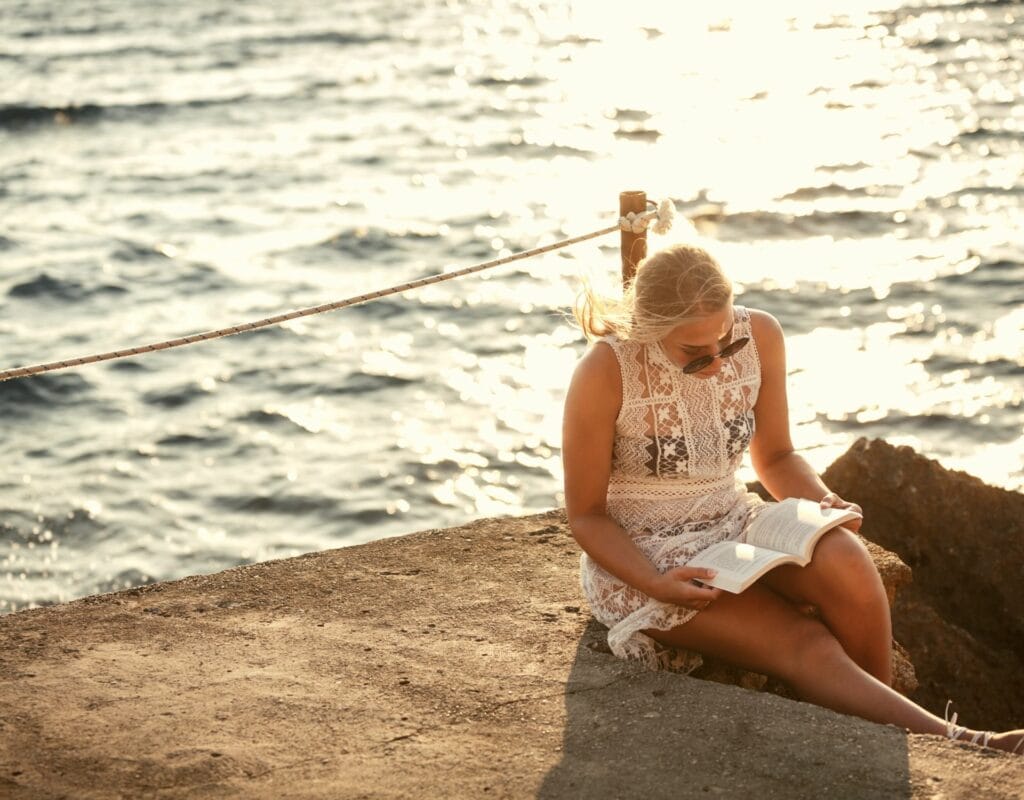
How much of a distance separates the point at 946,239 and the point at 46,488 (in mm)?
8372

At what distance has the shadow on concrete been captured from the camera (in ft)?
11.1

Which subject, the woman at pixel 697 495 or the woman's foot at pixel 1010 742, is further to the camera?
→ the woman at pixel 697 495

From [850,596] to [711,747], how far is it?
1.96ft

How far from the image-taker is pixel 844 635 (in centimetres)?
392

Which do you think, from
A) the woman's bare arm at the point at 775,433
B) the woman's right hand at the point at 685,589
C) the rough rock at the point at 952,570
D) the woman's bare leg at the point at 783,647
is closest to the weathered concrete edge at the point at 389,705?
the woman's bare leg at the point at 783,647

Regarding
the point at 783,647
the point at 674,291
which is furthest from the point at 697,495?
the point at 674,291

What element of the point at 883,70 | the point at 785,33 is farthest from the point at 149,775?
the point at 785,33

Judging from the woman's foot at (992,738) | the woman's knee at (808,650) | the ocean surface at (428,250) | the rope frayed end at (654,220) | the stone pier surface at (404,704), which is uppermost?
the rope frayed end at (654,220)

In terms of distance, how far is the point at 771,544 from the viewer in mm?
3957

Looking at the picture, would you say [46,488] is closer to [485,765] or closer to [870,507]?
[870,507]

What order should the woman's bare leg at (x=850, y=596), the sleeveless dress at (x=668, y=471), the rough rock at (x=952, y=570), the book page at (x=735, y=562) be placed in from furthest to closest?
the rough rock at (x=952, y=570) → the sleeveless dress at (x=668, y=471) → the woman's bare leg at (x=850, y=596) → the book page at (x=735, y=562)

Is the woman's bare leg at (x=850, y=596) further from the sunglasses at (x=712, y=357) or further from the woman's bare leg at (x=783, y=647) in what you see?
the sunglasses at (x=712, y=357)

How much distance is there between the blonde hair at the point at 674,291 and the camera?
12.7 feet

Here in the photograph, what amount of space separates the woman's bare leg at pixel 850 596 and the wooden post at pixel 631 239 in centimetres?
128
